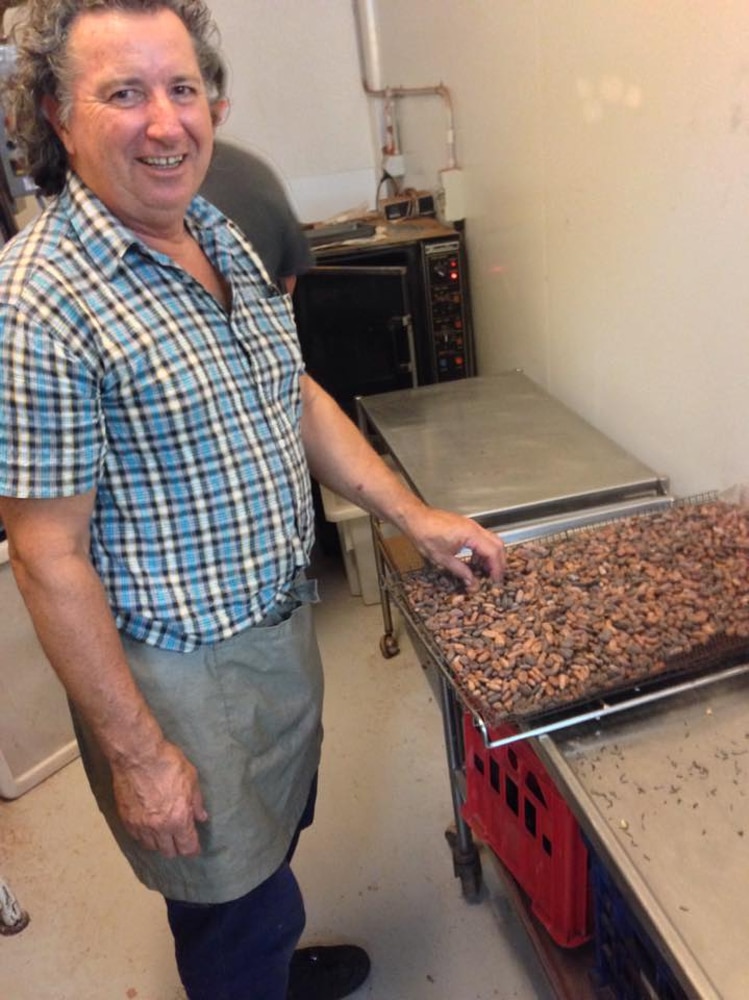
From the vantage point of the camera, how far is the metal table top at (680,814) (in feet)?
2.27

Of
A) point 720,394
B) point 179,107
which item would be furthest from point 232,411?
point 720,394

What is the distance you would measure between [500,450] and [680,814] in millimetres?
957

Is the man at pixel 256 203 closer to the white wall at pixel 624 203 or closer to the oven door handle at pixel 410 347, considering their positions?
the oven door handle at pixel 410 347

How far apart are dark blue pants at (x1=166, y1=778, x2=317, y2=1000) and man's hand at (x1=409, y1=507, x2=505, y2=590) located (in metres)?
0.51

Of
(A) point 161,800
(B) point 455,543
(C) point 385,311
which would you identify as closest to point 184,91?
(B) point 455,543

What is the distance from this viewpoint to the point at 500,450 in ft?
5.48

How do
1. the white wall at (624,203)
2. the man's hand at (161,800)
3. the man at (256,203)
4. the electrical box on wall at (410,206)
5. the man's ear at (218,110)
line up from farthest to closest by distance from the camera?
the electrical box on wall at (410,206) → the man at (256,203) → the white wall at (624,203) → the man's ear at (218,110) → the man's hand at (161,800)

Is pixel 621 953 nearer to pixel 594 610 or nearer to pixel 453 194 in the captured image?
pixel 594 610

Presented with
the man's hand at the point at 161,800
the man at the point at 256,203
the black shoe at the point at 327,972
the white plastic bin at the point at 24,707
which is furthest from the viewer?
the white plastic bin at the point at 24,707

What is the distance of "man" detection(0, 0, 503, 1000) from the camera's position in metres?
0.82

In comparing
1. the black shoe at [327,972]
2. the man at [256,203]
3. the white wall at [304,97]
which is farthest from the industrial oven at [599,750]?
the white wall at [304,97]

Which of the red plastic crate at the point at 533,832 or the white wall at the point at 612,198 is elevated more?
the white wall at the point at 612,198

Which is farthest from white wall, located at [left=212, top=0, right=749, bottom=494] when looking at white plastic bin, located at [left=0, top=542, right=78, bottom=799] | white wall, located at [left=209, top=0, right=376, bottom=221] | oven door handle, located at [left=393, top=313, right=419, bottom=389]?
white plastic bin, located at [left=0, top=542, right=78, bottom=799]

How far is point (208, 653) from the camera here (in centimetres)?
99
